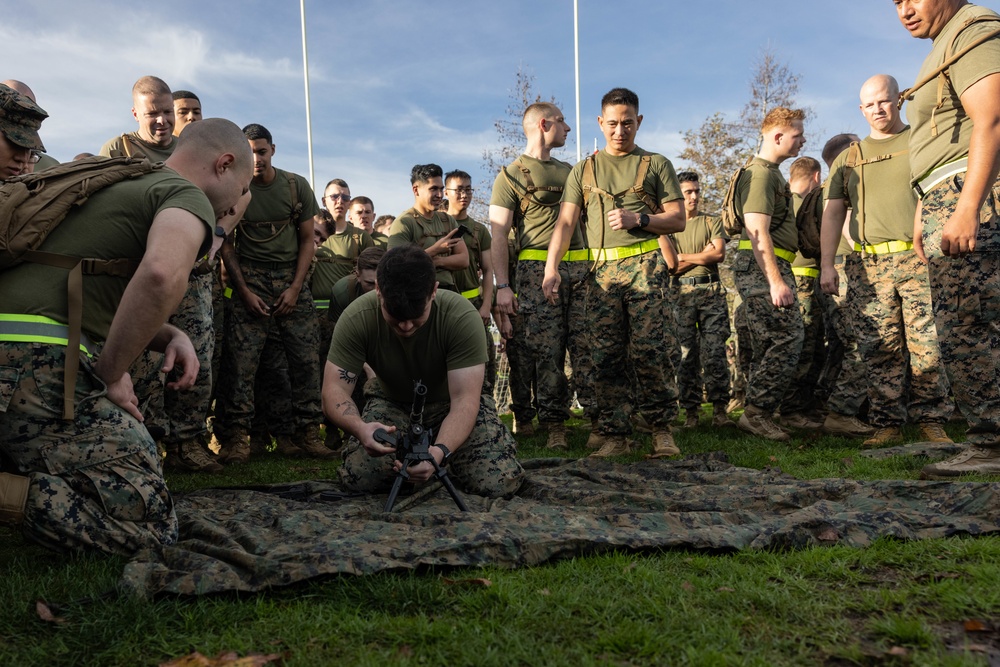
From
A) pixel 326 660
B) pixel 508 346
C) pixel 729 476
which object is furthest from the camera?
pixel 508 346

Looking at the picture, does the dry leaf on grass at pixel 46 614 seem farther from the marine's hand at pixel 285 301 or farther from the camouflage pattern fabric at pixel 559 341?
the camouflage pattern fabric at pixel 559 341

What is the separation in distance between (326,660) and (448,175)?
248 inches

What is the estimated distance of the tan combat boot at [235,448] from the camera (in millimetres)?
6215

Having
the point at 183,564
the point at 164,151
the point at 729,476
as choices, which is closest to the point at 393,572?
the point at 183,564

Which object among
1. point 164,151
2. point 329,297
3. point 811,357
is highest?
point 164,151

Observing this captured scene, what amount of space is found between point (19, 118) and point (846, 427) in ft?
20.9

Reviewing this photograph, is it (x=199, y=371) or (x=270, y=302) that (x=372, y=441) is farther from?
(x=270, y=302)

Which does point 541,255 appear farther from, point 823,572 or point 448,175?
point 823,572

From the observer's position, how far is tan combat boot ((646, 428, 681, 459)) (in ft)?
18.9

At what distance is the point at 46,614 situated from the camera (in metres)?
2.47

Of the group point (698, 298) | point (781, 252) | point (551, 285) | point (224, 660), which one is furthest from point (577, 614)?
point (698, 298)

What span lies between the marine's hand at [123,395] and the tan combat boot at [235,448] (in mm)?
3069

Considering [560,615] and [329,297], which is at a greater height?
[329,297]

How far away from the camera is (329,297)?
8602 millimetres
